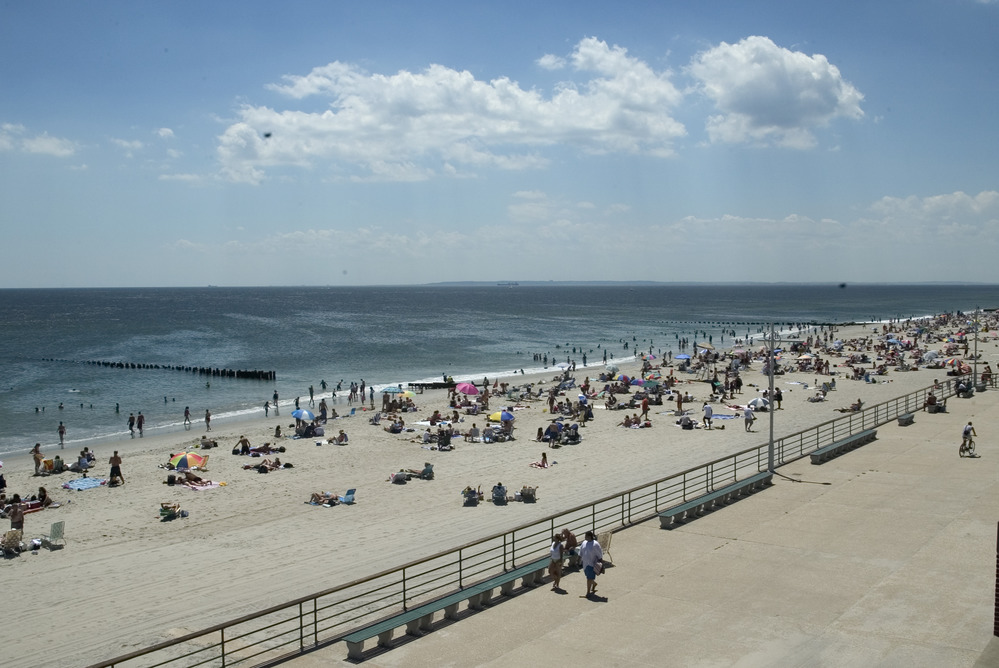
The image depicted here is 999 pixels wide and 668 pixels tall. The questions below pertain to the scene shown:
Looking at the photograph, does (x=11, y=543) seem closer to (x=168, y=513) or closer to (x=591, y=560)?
(x=168, y=513)

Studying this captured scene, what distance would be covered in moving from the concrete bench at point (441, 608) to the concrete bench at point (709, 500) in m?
3.08

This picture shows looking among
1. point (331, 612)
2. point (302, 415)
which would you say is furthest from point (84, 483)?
point (331, 612)

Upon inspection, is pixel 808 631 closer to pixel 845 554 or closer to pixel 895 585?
pixel 895 585

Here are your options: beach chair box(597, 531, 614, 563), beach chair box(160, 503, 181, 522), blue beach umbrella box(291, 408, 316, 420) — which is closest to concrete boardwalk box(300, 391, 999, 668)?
beach chair box(597, 531, 614, 563)

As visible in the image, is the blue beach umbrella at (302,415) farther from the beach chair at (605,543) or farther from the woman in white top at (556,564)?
the woman in white top at (556,564)

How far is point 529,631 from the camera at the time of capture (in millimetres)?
9312

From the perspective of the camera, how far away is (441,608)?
9.55 meters

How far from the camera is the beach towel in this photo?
23156 mm

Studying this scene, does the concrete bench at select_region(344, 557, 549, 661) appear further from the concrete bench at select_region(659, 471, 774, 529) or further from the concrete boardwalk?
the concrete bench at select_region(659, 471, 774, 529)

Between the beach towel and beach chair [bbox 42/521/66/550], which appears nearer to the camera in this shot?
beach chair [bbox 42/521/66/550]

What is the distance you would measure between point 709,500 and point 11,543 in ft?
46.9

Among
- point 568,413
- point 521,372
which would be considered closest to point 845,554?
point 568,413

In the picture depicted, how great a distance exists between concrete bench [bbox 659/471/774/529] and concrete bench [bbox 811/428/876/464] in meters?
2.42

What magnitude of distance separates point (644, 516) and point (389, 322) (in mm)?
110392
